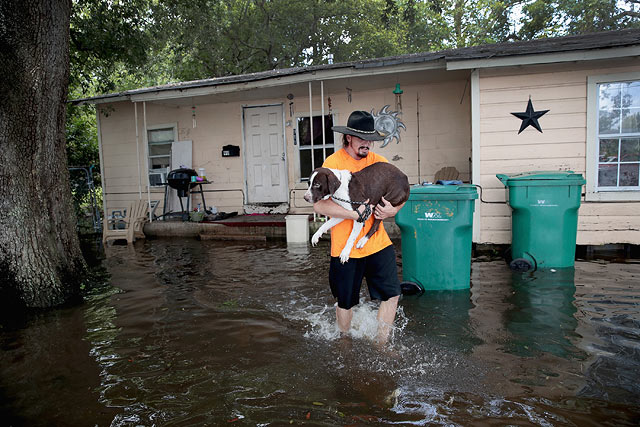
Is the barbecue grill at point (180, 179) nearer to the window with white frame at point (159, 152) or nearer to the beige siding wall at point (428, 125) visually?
the window with white frame at point (159, 152)

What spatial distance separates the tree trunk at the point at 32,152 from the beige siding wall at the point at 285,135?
5738 millimetres

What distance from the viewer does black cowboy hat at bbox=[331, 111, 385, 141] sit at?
2.86 metres

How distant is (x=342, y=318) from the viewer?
3289 mm

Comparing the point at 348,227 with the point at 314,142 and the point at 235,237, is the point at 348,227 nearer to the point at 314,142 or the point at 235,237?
the point at 235,237

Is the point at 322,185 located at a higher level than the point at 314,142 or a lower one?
lower

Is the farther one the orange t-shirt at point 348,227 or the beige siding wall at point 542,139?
the beige siding wall at point 542,139

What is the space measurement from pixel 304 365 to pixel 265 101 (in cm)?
851

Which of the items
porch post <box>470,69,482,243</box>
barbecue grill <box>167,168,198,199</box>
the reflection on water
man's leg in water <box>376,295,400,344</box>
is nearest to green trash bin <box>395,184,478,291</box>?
the reflection on water

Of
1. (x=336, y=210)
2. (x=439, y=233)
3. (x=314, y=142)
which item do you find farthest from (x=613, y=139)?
(x=314, y=142)

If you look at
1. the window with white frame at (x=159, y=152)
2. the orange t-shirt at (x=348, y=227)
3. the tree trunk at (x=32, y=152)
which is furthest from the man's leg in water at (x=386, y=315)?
the window with white frame at (x=159, y=152)

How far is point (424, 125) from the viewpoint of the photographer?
9.48 metres

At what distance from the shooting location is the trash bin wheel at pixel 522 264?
5.68 m

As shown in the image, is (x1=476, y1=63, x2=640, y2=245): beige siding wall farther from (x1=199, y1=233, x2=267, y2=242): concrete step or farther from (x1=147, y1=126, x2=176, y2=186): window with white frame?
(x1=147, y1=126, x2=176, y2=186): window with white frame

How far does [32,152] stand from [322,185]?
3.62 metres
